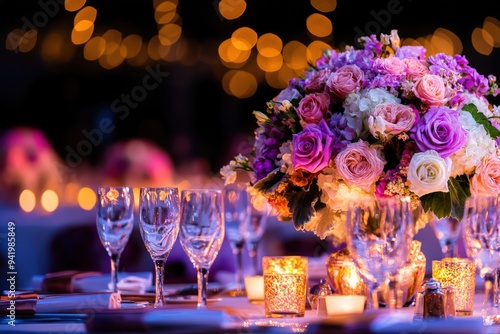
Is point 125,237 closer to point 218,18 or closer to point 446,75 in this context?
point 446,75

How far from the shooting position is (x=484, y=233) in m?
1.93

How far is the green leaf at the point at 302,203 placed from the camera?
83.1 inches

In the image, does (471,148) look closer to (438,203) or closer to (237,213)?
(438,203)

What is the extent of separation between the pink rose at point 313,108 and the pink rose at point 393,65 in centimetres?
17

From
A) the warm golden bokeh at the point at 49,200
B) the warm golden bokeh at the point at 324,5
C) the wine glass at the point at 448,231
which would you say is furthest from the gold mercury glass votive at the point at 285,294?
the warm golden bokeh at the point at 324,5

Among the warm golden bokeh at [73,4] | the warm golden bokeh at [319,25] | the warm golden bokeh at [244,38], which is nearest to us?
the warm golden bokeh at [73,4]

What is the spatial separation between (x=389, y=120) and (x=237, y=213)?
0.84 metres

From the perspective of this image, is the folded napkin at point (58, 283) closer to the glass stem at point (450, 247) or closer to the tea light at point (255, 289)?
the tea light at point (255, 289)

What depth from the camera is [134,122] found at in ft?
37.5

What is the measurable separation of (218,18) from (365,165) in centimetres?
758

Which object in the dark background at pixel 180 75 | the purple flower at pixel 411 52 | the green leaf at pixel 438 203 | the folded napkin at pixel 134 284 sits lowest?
the folded napkin at pixel 134 284

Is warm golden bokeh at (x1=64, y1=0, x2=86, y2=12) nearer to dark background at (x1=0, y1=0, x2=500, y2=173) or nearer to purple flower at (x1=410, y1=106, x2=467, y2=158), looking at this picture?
dark background at (x1=0, y1=0, x2=500, y2=173)

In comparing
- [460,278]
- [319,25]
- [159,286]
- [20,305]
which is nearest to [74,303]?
[20,305]

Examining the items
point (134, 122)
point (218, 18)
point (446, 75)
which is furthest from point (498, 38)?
point (446, 75)
